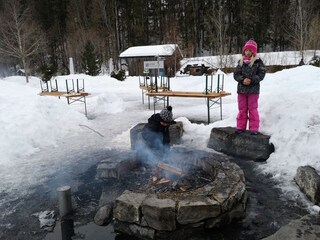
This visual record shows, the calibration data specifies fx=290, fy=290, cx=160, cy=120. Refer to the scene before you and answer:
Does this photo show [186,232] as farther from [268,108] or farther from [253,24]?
[253,24]

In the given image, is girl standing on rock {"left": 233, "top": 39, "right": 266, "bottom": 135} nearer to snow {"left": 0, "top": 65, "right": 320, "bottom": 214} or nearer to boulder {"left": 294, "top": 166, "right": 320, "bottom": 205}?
snow {"left": 0, "top": 65, "right": 320, "bottom": 214}

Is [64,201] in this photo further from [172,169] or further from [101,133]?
[101,133]

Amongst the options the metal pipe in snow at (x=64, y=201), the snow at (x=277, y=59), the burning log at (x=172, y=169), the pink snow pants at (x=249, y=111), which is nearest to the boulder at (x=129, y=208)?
the metal pipe in snow at (x=64, y=201)

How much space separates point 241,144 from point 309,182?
2.10 m

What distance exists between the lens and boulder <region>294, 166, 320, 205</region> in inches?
165

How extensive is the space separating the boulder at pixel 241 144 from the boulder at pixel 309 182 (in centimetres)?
122

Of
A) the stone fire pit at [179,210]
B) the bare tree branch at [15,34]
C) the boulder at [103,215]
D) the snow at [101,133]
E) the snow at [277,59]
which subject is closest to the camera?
the stone fire pit at [179,210]

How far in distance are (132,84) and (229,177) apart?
18871 millimetres

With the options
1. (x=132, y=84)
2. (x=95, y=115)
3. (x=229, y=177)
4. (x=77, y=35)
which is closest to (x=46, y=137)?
(x=95, y=115)

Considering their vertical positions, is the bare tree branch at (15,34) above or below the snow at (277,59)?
above

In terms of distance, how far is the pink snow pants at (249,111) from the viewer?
6.28 metres

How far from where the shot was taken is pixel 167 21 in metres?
39.8

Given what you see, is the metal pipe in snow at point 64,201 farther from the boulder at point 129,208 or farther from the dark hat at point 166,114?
the dark hat at point 166,114

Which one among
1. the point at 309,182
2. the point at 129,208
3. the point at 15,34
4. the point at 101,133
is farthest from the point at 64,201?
the point at 15,34
